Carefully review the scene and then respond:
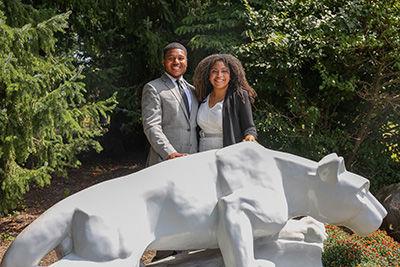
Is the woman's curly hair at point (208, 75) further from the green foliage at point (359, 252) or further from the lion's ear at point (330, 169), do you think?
the green foliage at point (359, 252)

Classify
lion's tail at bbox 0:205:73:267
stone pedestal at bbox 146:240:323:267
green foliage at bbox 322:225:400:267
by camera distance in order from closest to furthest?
lion's tail at bbox 0:205:73:267 → stone pedestal at bbox 146:240:323:267 → green foliage at bbox 322:225:400:267

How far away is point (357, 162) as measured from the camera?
7832 millimetres

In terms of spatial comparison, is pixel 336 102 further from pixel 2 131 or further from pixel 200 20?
pixel 2 131

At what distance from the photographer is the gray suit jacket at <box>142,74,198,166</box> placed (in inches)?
153

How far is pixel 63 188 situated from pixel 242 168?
569 centimetres

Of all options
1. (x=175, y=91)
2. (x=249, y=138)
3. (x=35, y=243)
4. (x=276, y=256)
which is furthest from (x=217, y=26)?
→ (x=35, y=243)

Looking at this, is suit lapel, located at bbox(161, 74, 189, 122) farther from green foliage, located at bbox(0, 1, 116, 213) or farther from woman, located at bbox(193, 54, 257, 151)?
green foliage, located at bbox(0, 1, 116, 213)

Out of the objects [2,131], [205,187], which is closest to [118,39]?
[2,131]

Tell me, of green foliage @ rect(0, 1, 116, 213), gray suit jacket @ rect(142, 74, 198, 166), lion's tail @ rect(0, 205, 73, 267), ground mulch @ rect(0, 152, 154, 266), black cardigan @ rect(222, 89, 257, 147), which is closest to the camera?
lion's tail @ rect(0, 205, 73, 267)

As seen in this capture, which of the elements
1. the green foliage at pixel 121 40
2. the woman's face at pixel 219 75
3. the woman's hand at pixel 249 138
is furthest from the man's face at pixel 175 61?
the green foliage at pixel 121 40

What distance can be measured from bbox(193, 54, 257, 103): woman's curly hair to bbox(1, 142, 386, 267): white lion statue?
0.75 metres

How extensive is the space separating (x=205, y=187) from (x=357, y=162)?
17.3 feet

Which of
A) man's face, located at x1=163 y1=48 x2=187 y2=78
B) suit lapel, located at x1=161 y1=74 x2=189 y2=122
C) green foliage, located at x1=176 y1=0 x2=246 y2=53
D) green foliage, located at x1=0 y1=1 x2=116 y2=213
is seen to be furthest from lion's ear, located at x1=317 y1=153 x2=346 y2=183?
green foliage, located at x1=176 y1=0 x2=246 y2=53

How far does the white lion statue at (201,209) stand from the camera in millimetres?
2775
